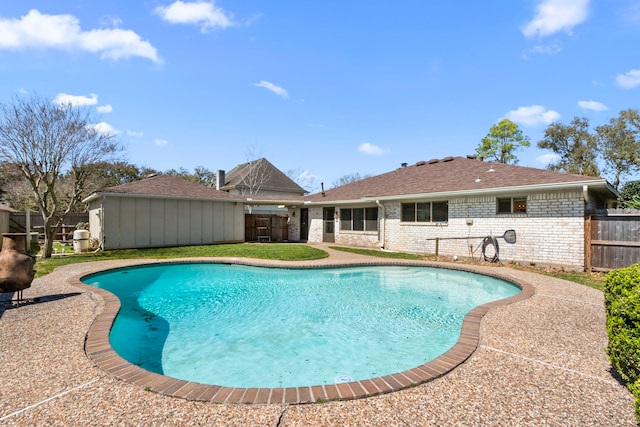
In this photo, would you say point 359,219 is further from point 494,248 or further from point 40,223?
point 40,223

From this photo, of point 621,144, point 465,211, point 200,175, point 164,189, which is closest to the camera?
point 465,211

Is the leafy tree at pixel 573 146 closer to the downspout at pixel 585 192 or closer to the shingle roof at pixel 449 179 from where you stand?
the shingle roof at pixel 449 179

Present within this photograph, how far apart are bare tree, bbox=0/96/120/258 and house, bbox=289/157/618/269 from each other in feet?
38.1

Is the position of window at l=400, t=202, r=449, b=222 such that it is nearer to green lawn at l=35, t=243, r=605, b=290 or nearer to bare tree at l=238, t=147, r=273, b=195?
green lawn at l=35, t=243, r=605, b=290

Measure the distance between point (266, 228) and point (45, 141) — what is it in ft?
37.8

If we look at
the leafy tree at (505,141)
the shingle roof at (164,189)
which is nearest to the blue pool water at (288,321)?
the shingle roof at (164,189)

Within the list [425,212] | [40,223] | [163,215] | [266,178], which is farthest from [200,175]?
[425,212]

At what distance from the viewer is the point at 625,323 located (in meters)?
2.90

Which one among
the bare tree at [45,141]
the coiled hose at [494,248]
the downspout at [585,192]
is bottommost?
the coiled hose at [494,248]

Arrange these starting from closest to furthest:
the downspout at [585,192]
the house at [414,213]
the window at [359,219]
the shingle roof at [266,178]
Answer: the downspout at [585,192] → the house at [414,213] → the window at [359,219] → the shingle roof at [266,178]

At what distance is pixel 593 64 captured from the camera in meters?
13.1

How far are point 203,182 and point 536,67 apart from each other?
36352mm

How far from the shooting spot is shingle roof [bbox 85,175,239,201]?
1525cm

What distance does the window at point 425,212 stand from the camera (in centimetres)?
1345
